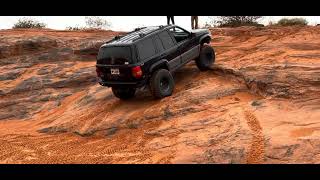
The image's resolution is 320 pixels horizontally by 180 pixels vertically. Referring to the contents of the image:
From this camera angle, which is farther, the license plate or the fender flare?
the fender flare

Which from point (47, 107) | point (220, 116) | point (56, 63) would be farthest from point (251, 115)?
point (56, 63)

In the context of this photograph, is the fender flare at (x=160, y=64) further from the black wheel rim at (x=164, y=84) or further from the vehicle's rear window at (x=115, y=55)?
the vehicle's rear window at (x=115, y=55)

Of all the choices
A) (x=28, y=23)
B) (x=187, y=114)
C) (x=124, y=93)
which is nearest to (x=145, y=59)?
(x=124, y=93)

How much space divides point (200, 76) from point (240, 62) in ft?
5.12

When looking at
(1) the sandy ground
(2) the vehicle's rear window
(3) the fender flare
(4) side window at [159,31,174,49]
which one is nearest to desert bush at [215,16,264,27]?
(1) the sandy ground

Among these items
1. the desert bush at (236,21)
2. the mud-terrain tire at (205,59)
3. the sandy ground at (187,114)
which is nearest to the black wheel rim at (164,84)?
the sandy ground at (187,114)

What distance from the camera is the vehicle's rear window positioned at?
37.4ft

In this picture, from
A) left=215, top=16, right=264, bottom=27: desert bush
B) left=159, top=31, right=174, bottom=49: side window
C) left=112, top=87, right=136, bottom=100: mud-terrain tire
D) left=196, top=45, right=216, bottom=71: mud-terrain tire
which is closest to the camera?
left=159, top=31, right=174, bottom=49: side window

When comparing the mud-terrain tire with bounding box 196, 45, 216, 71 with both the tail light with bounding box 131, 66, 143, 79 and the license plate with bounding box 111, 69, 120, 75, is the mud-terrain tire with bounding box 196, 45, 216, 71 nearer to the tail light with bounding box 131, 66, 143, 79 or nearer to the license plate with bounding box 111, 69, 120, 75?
the tail light with bounding box 131, 66, 143, 79

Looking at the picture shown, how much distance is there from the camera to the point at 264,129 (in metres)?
9.34

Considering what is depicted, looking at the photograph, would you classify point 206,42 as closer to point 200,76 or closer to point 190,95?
point 200,76

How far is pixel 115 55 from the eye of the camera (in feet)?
37.9

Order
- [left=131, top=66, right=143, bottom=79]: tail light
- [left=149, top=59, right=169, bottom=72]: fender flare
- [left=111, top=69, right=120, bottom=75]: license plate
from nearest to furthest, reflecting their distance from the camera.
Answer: [left=131, top=66, right=143, bottom=79]: tail light, [left=111, top=69, right=120, bottom=75]: license plate, [left=149, top=59, right=169, bottom=72]: fender flare

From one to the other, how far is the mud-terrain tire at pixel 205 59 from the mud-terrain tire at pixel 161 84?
1733 mm
